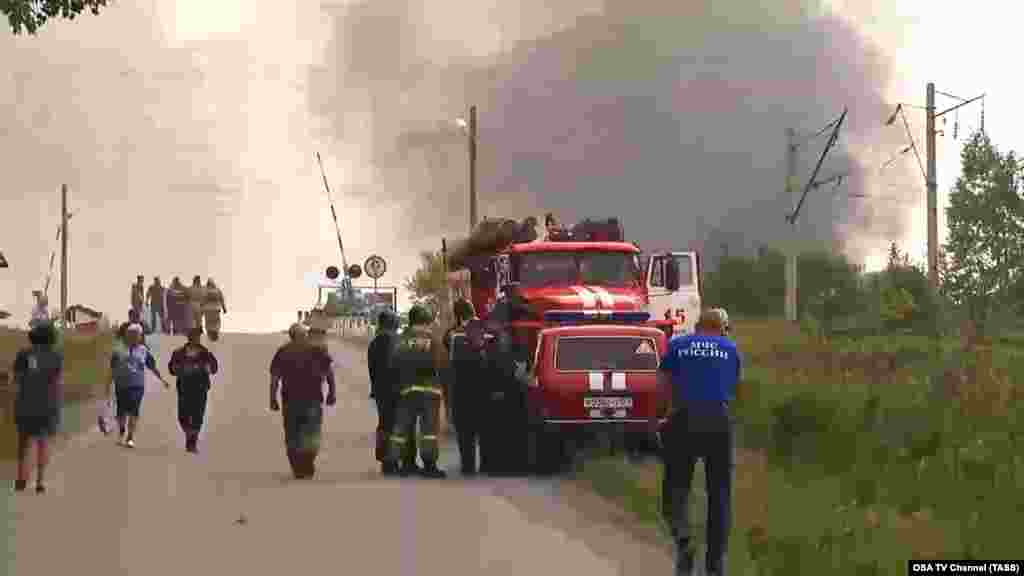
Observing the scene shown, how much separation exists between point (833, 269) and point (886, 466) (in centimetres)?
8712

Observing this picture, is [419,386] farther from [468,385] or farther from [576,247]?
[576,247]

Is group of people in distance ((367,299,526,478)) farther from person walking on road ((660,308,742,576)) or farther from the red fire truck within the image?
person walking on road ((660,308,742,576))

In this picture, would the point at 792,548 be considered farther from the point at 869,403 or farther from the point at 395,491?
the point at 869,403

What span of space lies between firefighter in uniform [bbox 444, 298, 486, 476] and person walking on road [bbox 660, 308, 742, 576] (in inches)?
358

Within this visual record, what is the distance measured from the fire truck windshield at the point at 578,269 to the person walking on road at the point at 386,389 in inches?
179

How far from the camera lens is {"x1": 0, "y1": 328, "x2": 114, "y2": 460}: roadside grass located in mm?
27688

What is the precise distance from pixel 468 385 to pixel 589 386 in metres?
1.35

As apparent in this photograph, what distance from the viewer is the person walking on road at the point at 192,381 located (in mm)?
25750

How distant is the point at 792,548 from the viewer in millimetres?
14188

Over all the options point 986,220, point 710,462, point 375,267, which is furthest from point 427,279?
point 710,462

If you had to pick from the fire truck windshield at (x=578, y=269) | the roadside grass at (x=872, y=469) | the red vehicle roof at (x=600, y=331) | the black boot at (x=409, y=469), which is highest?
the fire truck windshield at (x=578, y=269)

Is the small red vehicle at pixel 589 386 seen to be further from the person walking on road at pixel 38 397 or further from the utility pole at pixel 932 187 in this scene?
the utility pole at pixel 932 187

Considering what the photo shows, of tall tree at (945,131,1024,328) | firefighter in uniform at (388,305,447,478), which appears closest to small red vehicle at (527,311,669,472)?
firefighter in uniform at (388,305,447,478)

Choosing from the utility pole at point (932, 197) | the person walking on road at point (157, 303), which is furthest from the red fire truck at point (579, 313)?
the person walking on road at point (157, 303)
